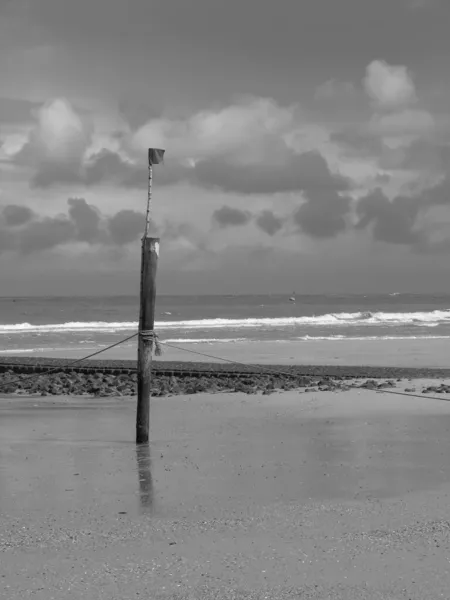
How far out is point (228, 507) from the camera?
944 cm

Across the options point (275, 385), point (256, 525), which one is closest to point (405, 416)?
point (275, 385)

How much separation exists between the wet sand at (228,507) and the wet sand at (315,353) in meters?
12.9

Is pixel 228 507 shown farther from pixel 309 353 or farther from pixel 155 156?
pixel 309 353

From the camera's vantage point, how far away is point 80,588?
6875mm

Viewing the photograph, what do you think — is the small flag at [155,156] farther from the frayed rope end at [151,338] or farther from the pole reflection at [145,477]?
the pole reflection at [145,477]

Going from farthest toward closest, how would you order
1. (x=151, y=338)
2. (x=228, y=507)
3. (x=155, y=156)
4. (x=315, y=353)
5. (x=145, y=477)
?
1. (x=315, y=353)
2. (x=151, y=338)
3. (x=155, y=156)
4. (x=145, y=477)
5. (x=228, y=507)

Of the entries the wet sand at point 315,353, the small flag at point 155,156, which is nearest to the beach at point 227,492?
the small flag at point 155,156

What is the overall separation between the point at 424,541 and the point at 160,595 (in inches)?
107

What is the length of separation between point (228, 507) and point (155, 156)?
6.09m

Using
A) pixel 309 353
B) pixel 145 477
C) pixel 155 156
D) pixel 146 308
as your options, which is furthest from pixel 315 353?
pixel 145 477

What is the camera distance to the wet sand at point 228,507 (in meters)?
7.08

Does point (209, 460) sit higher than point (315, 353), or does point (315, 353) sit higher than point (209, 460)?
point (315, 353)

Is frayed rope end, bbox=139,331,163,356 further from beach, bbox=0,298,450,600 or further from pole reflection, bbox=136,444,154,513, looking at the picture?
pole reflection, bbox=136,444,154,513

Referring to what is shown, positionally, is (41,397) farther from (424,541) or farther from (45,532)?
(424,541)
